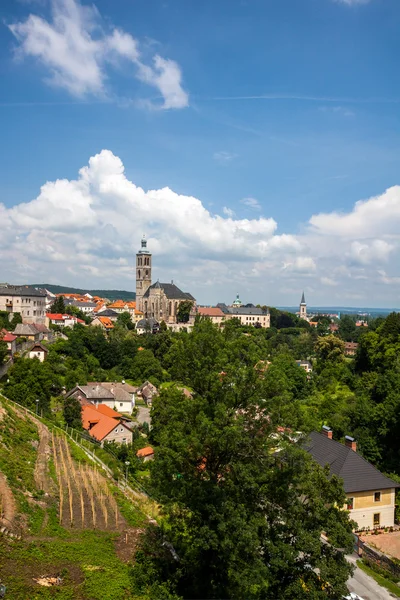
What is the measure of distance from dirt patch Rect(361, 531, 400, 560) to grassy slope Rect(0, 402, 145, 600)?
38.6 ft

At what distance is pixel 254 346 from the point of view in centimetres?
1494

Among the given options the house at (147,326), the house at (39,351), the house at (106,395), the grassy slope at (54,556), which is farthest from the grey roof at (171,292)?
the grassy slope at (54,556)

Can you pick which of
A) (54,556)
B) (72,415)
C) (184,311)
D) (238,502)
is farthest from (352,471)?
(184,311)

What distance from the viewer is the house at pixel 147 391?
55.4 m

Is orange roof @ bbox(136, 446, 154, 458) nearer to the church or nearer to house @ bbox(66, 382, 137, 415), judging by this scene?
house @ bbox(66, 382, 137, 415)

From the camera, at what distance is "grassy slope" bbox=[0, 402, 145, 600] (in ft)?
39.6

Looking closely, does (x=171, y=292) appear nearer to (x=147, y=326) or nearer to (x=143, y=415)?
(x=147, y=326)

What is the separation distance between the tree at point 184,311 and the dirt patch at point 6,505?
289 feet

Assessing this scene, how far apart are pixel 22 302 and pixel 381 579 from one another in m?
60.0

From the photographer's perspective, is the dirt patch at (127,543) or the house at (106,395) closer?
the dirt patch at (127,543)

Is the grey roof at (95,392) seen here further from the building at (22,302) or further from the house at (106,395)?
the building at (22,302)

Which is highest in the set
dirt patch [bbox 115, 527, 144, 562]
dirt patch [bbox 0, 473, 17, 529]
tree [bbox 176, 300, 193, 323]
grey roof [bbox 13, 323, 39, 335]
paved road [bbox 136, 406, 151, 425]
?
tree [bbox 176, 300, 193, 323]

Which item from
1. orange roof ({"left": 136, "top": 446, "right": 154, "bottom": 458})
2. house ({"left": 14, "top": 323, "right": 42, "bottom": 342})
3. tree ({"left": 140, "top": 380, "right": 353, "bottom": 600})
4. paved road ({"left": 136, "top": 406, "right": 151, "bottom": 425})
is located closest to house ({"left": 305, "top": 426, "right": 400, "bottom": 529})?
tree ({"left": 140, "top": 380, "right": 353, "bottom": 600})

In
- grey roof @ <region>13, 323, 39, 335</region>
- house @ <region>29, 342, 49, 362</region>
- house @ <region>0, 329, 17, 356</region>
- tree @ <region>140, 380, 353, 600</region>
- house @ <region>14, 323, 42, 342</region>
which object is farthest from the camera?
grey roof @ <region>13, 323, 39, 335</region>
